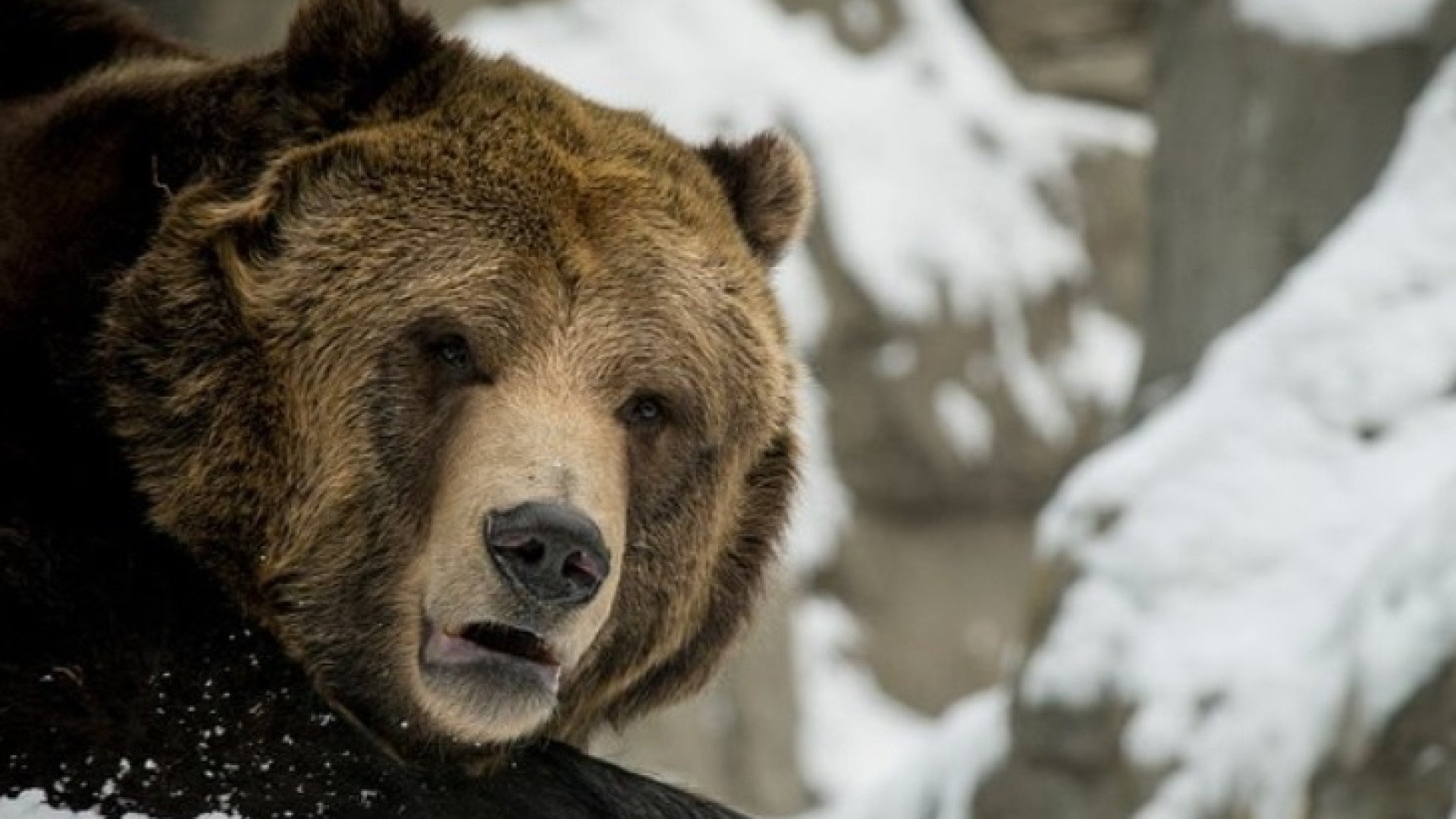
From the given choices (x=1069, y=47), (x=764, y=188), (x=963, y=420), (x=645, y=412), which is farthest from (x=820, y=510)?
(x=645, y=412)

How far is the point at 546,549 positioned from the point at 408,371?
0.54m

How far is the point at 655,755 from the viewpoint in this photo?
13.6 metres

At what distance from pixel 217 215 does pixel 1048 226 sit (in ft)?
42.9

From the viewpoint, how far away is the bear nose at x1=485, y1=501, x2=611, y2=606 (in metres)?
4.03

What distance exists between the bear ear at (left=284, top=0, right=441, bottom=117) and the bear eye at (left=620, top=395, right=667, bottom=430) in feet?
2.27

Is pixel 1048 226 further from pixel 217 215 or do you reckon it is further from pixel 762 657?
pixel 217 215

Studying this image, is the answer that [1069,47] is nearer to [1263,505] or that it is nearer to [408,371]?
[1263,505]

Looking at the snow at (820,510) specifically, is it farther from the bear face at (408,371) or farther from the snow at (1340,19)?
the bear face at (408,371)

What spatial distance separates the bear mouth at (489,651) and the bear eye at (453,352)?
44 centimetres

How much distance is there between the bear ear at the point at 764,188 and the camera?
16.7 feet

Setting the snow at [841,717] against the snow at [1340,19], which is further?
the snow at [841,717]

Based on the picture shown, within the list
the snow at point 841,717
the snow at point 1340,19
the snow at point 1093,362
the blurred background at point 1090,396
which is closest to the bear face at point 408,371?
the blurred background at point 1090,396

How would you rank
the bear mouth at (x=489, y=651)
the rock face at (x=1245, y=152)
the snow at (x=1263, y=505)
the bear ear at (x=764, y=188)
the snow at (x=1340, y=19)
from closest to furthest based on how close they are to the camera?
1. the bear mouth at (x=489, y=651)
2. the bear ear at (x=764, y=188)
3. the snow at (x=1263, y=505)
4. the snow at (x=1340, y=19)
5. the rock face at (x=1245, y=152)

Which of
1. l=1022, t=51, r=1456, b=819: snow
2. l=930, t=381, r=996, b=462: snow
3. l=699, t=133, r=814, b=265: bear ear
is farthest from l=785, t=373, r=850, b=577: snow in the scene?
l=699, t=133, r=814, b=265: bear ear
